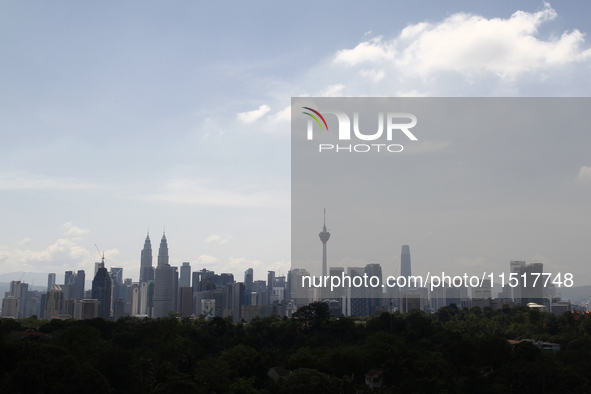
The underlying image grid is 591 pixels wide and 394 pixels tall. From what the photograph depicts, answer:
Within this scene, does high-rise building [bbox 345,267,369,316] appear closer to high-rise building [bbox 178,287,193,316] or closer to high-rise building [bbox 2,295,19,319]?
high-rise building [bbox 178,287,193,316]

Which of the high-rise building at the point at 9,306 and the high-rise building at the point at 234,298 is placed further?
the high-rise building at the point at 234,298

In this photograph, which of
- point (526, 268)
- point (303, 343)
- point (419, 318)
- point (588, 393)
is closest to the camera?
point (588, 393)

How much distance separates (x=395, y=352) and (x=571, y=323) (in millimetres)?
20628

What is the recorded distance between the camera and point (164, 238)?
475ft

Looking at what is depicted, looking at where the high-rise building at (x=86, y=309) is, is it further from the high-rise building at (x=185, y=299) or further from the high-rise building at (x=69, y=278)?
the high-rise building at (x=69, y=278)

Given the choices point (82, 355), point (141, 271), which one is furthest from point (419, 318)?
point (141, 271)

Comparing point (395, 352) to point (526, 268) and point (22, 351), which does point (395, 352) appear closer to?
point (22, 351)

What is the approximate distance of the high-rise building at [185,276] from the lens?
461 feet

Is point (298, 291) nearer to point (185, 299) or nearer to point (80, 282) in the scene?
point (185, 299)

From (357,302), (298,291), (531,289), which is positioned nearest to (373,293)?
(357,302)

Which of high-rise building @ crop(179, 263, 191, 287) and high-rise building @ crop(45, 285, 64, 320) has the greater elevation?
high-rise building @ crop(179, 263, 191, 287)

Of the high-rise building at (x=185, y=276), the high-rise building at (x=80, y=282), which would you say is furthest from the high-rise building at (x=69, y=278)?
the high-rise building at (x=185, y=276)

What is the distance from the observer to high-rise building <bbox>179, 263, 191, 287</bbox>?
5531 inches

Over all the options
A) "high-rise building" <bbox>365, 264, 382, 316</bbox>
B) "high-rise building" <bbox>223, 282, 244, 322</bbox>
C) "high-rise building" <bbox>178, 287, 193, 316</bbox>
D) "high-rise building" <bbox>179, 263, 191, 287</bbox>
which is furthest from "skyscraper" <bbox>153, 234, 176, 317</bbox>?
"high-rise building" <bbox>365, 264, 382, 316</bbox>
